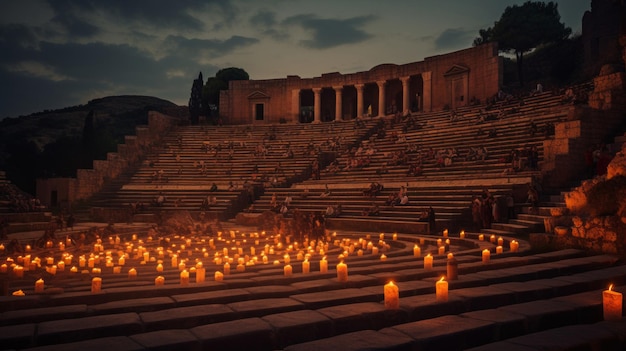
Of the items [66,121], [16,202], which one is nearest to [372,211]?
[16,202]

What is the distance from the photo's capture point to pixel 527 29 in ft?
149

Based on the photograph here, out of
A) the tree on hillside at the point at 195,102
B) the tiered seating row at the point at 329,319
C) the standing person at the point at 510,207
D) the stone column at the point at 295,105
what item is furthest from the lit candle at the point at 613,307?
the tree on hillside at the point at 195,102

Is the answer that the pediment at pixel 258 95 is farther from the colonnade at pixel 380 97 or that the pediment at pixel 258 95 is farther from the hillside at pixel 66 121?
the hillside at pixel 66 121

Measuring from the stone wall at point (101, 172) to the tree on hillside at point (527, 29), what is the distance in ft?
109

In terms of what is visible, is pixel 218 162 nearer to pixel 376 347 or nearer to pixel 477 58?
pixel 477 58

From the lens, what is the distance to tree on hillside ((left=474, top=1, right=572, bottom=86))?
45.6 meters

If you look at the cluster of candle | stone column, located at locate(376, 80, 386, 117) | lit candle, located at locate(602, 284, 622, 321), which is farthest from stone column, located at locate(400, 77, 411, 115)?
lit candle, located at locate(602, 284, 622, 321)

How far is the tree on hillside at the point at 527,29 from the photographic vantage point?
4562 cm

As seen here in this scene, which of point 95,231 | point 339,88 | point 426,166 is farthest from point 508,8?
point 95,231

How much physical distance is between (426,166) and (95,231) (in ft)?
47.6

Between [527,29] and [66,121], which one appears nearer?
[527,29]

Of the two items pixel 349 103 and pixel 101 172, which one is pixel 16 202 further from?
pixel 349 103

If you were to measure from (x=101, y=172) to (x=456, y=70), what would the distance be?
90.0ft

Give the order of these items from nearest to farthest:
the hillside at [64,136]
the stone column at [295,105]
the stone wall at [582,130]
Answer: the stone wall at [582,130] → the hillside at [64,136] → the stone column at [295,105]
